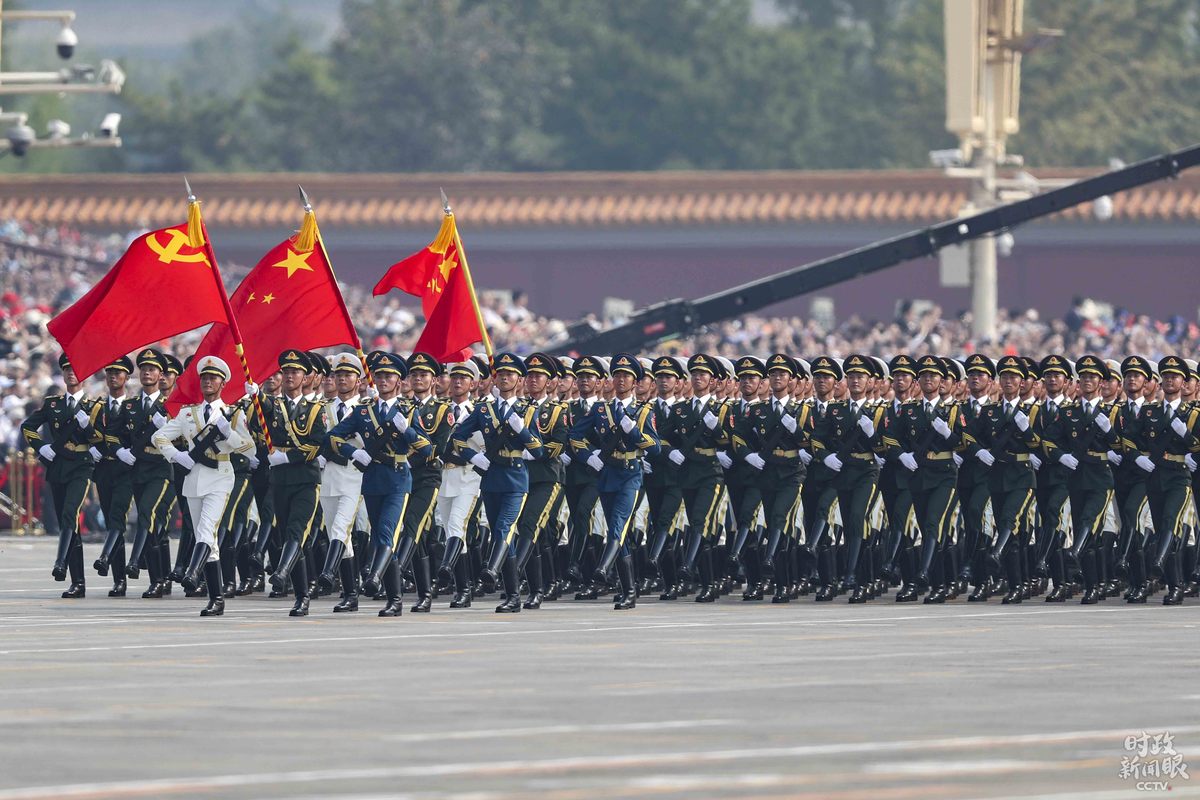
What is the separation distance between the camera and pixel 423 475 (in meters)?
19.2

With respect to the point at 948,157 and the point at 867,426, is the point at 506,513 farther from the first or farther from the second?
the point at 948,157

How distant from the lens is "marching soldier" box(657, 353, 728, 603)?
21.0m

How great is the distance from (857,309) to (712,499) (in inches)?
1094

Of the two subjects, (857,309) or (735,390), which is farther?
(857,309)

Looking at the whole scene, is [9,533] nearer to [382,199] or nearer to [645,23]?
[382,199]

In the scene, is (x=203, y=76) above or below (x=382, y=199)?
above

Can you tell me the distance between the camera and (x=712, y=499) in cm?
2111

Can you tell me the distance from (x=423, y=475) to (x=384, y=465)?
1.11 feet

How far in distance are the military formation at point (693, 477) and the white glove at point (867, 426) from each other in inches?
0.9

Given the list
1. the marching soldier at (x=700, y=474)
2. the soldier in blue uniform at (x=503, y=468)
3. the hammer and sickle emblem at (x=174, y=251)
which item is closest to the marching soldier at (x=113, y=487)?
the hammer and sickle emblem at (x=174, y=251)

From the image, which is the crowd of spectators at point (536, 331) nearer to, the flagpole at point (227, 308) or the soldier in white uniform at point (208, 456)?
the flagpole at point (227, 308)

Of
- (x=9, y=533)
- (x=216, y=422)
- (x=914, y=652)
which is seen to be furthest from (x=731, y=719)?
(x=9, y=533)

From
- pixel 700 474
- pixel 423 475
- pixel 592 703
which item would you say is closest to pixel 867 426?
pixel 700 474

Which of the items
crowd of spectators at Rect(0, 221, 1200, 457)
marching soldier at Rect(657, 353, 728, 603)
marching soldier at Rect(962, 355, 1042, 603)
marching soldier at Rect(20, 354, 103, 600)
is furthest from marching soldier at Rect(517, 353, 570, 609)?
crowd of spectators at Rect(0, 221, 1200, 457)
